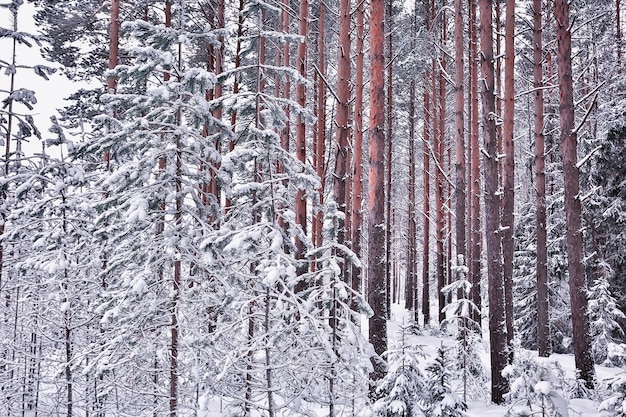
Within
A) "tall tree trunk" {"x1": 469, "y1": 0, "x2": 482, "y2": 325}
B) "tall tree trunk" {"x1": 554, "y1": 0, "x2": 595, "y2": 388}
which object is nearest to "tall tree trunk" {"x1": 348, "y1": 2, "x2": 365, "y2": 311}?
"tall tree trunk" {"x1": 469, "y1": 0, "x2": 482, "y2": 325}

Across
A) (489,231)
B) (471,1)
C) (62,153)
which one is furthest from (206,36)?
(471,1)

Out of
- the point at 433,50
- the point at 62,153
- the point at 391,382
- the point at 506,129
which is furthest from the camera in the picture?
the point at 433,50

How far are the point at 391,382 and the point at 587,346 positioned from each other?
522 cm

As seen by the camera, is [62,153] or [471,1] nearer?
[62,153]

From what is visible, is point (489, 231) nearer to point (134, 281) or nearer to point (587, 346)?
point (587, 346)

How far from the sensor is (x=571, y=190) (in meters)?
9.08

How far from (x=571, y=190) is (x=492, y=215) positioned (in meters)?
1.67

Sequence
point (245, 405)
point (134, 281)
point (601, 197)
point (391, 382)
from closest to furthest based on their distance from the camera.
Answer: point (134, 281) < point (245, 405) < point (391, 382) < point (601, 197)

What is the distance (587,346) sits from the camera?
8.80 metres

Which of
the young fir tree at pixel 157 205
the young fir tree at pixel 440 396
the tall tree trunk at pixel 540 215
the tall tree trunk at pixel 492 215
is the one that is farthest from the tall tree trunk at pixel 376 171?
the tall tree trunk at pixel 540 215

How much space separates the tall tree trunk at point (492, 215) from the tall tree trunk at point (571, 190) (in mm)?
1418

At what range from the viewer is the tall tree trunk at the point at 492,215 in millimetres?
8672

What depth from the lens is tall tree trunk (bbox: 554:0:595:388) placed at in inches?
347

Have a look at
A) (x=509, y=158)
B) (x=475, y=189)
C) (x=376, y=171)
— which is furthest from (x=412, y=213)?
(x=376, y=171)
